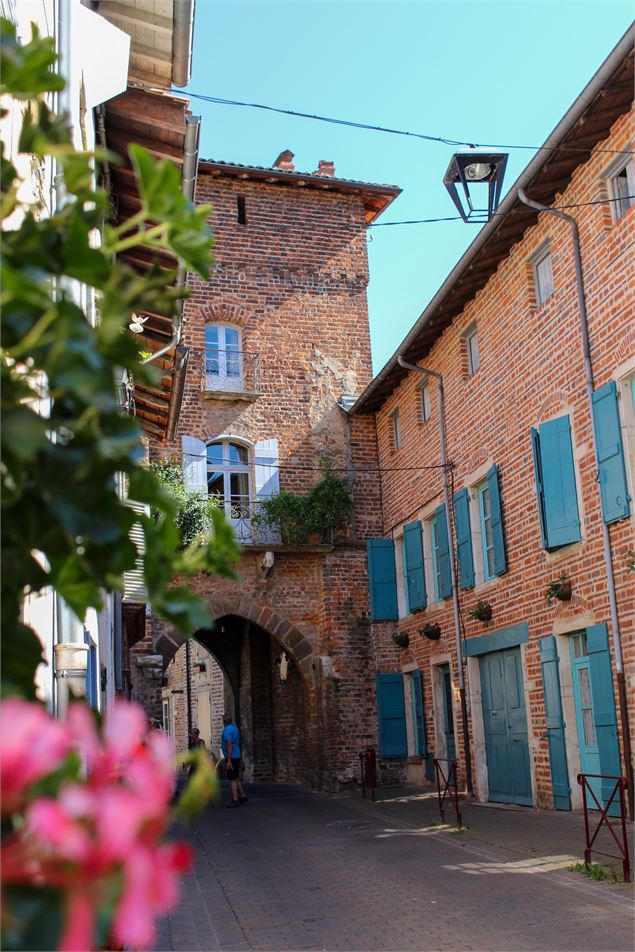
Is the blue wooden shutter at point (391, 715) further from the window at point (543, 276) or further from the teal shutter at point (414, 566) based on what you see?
the window at point (543, 276)

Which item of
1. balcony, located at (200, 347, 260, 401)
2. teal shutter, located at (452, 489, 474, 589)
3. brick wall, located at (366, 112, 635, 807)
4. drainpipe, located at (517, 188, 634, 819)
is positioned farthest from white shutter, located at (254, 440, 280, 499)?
drainpipe, located at (517, 188, 634, 819)

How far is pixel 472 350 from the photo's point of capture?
49.5ft

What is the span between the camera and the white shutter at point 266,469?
726 inches

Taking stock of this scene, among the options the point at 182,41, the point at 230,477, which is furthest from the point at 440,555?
the point at 182,41

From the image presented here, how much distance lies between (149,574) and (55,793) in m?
0.49

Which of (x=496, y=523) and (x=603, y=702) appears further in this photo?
(x=496, y=523)

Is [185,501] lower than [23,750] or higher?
higher

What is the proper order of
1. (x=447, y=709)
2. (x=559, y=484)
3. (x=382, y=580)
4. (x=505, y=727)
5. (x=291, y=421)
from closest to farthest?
1. (x=559, y=484)
2. (x=505, y=727)
3. (x=447, y=709)
4. (x=382, y=580)
5. (x=291, y=421)

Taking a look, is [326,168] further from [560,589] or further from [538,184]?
[560,589]

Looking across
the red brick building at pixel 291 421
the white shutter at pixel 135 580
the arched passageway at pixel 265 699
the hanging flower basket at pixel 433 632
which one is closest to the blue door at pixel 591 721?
the hanging flower basket at pixel 433 632

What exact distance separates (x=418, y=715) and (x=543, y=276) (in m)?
8.09

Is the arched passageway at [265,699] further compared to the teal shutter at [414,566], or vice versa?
the arched passageway at [265,699]

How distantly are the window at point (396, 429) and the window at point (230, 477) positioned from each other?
268 cm

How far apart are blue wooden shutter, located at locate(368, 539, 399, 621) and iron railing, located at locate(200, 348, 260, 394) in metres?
3.64
